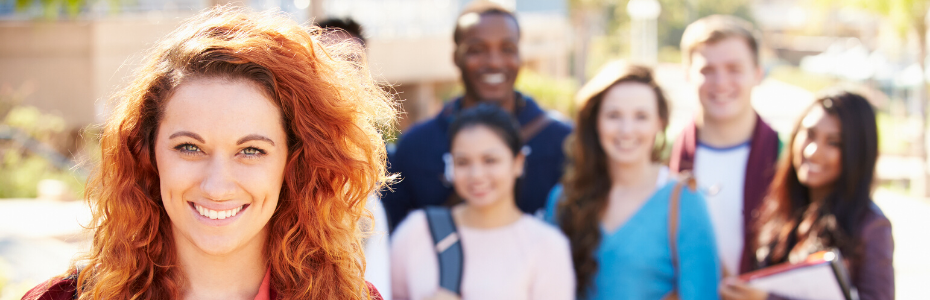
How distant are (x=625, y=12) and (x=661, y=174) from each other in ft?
103

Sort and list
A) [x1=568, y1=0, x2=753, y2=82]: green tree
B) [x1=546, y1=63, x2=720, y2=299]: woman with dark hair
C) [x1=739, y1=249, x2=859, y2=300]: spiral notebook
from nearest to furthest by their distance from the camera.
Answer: [x1=739, y1=249, x2=859, y2=300]: spiral notebook → [x1=546, y1=63, x2=720, y2=299]: woman with dark hair → [x1=568, y1=0, x2=753, y2=82]: green tree

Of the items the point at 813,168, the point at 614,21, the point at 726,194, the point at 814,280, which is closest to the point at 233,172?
the point at 814,280

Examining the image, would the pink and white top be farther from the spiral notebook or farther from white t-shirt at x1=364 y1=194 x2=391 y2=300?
the spiral notebook

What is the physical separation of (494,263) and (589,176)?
704 millimetres

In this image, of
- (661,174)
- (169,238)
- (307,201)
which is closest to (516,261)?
(661,174)

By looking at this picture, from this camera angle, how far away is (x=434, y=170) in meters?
3.85

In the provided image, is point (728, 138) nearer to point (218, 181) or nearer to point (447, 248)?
point (447, 248)

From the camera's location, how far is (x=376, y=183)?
218cm

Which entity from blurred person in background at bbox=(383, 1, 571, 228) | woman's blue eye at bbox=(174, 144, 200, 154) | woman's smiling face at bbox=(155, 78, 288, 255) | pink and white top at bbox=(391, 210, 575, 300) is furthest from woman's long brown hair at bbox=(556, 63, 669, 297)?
woman's blue eye at bbox=(174, 144, 200, 154)

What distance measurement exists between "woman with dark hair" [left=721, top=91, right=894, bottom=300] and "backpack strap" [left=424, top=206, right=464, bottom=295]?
41.9 inches

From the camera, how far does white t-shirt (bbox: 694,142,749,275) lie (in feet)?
12.1

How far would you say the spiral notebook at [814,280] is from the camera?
2857 mm

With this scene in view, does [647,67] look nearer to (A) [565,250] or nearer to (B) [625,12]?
(A) [565,250]

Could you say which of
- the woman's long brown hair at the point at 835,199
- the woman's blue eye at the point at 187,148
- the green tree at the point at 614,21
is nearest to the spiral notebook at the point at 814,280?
the woman's long brown hair at the point at 835,199
